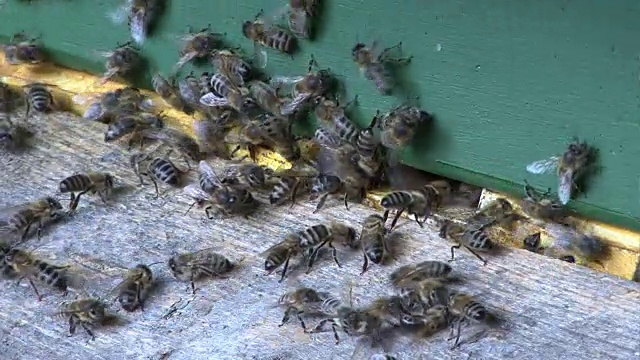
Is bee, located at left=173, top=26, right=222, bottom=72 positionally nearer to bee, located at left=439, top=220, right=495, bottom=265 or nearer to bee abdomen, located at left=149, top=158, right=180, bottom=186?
bee abdomen, located at left=149, top=158, right=180, bottom=186

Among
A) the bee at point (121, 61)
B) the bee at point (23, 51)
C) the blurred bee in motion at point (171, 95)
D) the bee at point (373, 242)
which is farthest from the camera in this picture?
the bee at point (23, 51)

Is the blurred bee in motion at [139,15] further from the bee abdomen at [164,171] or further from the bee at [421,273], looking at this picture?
the bee at [421,273]

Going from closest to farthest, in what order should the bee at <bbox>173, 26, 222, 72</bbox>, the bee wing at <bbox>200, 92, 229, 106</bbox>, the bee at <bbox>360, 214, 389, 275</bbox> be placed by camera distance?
the bee at <bbox>360, 214, 389, 275</bbox> → the bee wing at <bbox>200, 92, 229, 106</bbox> → the bee at <bbox>173, 26, 222, 72</bbox>

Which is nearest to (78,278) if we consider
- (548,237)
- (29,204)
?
(29,204)

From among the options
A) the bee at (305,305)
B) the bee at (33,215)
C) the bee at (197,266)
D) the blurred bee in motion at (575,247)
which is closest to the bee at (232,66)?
the bee at (33,215)

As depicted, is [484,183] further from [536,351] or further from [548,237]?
[536,351]

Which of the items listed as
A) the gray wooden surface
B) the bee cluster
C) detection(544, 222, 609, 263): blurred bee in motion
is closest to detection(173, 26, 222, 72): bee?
the bee cluster

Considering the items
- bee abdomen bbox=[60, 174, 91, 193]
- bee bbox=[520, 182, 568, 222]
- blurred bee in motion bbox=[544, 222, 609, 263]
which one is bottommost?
bee abdomen bbox=[60, 174, 91, 193]

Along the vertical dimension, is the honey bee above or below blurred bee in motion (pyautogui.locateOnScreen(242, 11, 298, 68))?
below
